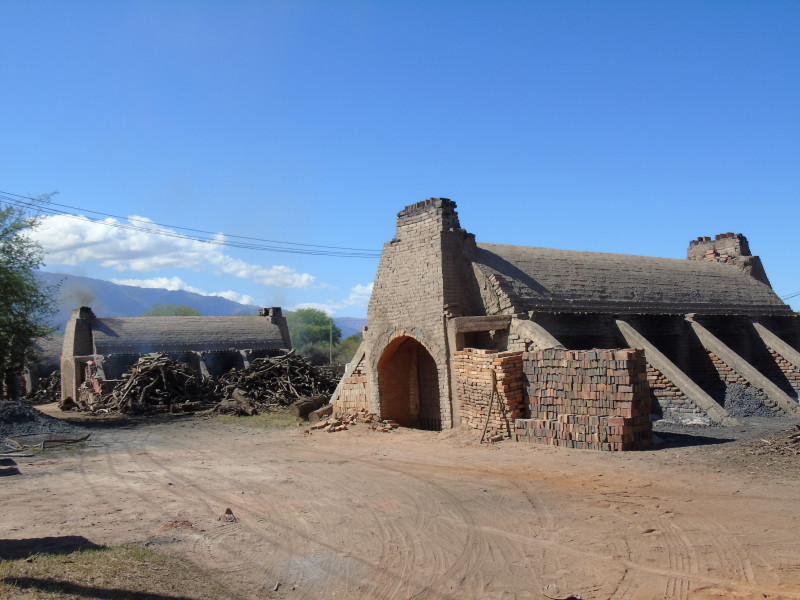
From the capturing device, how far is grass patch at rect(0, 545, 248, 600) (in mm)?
5333

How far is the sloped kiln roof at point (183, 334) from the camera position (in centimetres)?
3008

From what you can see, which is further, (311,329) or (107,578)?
(311,329)

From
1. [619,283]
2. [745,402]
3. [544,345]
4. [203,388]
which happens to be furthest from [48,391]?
[745,402]

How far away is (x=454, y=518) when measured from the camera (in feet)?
25.6

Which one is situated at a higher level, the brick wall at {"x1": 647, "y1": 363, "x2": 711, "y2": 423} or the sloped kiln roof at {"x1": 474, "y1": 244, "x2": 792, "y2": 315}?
the sloped kiln roof at {"x1": 474, "y1": 244, "x2": 792, "y2": 315}

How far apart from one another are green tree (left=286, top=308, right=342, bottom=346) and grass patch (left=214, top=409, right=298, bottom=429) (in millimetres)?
52608

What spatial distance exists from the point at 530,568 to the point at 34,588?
4284mm

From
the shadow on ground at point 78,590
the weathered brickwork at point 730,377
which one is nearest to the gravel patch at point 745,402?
the weathered brickwork at point 730,377

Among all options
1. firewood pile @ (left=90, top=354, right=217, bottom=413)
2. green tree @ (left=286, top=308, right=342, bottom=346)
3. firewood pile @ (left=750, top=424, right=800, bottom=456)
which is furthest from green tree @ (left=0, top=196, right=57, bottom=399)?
green tree @ (left=286, top=308, right=342, bottom=346)

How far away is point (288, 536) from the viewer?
7305mm

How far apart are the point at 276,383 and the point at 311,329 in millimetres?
59175

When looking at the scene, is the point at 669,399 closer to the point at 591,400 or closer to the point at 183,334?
the point at 591,400

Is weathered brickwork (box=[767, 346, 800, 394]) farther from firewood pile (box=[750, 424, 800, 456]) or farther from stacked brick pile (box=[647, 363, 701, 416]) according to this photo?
firewood pile (box=[750, 424, 800, 456])

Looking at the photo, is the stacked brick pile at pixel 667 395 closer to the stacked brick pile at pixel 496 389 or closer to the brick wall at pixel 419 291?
the stacked brick pile at pixel 496 389
